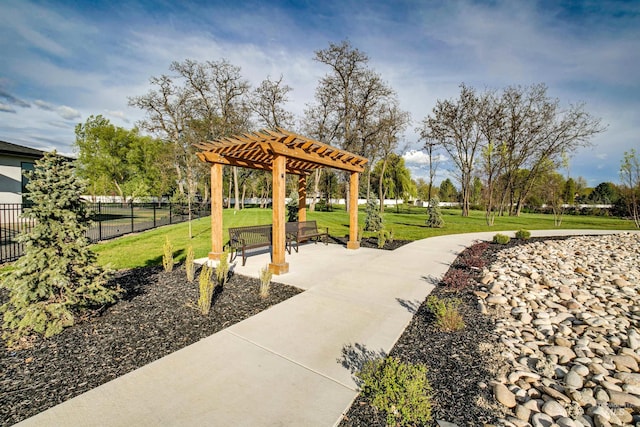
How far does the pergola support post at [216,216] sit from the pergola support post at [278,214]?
209cm

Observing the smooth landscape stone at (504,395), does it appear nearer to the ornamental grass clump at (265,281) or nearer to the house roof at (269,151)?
the ornamental grass clump at (265,281)

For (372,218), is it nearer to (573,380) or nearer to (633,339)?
(633,339)

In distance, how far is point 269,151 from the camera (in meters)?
6.18

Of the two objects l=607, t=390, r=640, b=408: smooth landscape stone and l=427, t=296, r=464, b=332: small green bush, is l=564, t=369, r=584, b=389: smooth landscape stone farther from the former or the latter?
l=427, t=296, r=464, b=332: small green bush

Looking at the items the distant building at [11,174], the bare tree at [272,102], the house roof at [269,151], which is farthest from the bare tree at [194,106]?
the house roof at [269,151]

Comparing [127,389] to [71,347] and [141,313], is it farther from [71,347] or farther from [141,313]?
[141,313]

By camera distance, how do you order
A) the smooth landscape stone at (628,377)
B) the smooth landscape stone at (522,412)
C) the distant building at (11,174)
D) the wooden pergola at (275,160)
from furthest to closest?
1. the distant building at (11,174)
2. the wooden pergola at (275,160)
3. the smooth landscape stone at (628,377)
4. the smooth landscape stone at (522,412)

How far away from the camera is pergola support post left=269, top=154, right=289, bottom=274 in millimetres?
6070

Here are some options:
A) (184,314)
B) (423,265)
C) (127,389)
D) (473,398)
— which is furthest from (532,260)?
(127,389)

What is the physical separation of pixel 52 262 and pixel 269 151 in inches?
163

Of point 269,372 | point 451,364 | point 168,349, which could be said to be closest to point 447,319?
point 451,364

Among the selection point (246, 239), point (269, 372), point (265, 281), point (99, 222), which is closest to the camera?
point (269, 372)

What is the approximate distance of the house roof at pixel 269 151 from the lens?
233 inches

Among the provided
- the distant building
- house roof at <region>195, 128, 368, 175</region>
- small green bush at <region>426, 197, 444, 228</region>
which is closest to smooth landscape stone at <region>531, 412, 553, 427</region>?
house roof at <region>195, 128, 368, 175</region>
